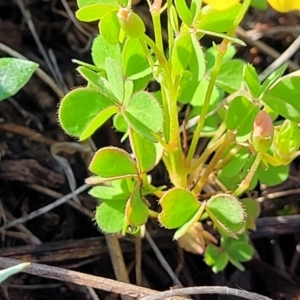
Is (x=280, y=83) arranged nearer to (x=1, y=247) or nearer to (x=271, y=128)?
(x=271, y=128)

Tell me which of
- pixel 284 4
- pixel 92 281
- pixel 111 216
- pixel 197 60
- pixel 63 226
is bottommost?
pixel 63 226

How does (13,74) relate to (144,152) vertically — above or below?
above

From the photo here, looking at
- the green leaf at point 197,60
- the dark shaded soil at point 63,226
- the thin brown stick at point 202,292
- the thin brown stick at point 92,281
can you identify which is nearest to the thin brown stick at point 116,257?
the dark shaded soil at point 63,226

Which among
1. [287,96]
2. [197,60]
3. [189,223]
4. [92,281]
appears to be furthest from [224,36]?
[92,281]

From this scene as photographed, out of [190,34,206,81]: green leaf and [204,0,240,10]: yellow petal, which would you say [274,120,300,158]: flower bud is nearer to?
[190,34,206,81]: green leaf

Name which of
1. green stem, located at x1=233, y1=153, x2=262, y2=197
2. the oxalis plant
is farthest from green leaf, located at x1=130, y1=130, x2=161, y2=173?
green stem, located at x1=233, y1=153, x2=262, y2=197

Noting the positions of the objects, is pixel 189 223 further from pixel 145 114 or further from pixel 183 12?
pixel 183 12

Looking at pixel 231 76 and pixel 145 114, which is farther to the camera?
pixel 231 76
